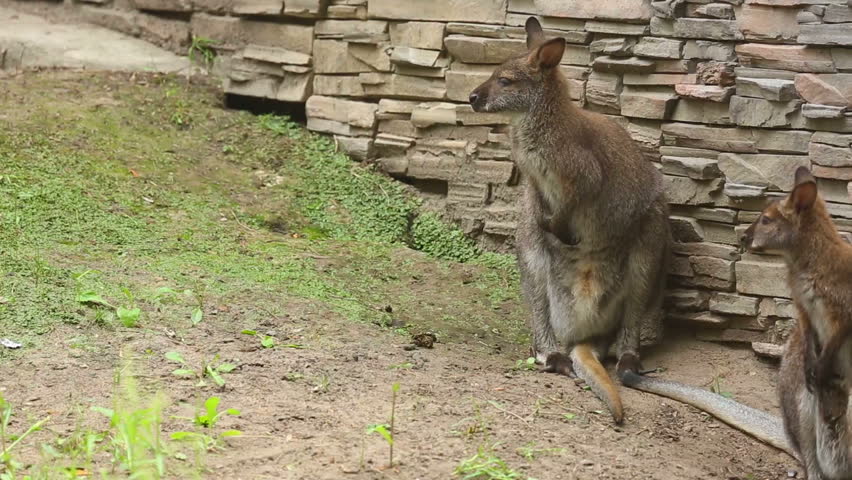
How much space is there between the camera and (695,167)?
6.31 meters

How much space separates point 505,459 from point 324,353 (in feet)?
4.17

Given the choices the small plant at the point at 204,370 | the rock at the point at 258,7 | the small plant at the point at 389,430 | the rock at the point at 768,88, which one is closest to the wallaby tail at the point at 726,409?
the rock at the point at 768,88

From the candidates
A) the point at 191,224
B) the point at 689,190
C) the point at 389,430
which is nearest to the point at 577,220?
the point at 689,190

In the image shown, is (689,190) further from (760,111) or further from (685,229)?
(760,111)

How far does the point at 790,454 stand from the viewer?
5465mm

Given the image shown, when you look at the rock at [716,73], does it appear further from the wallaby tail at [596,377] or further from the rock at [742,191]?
the wallaby tail at [596,377]

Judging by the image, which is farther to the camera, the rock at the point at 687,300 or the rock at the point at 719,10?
the rock at the point at 687,300

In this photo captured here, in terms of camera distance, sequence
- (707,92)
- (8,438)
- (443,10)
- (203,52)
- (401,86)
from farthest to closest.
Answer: (203,52) → (401,86) → (443,10) → (707,92) → (8,438)

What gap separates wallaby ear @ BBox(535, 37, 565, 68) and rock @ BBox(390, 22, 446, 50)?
52.7 inches

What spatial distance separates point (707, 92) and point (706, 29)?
1.11 feet

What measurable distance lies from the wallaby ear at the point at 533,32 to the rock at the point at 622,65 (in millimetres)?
403

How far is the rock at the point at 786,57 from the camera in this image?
228 inches

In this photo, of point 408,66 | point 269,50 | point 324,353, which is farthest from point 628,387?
point 269,50

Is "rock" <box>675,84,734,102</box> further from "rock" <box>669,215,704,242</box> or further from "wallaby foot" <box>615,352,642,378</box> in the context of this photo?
"wallaby foot" <box>615,352,642,378</box>
